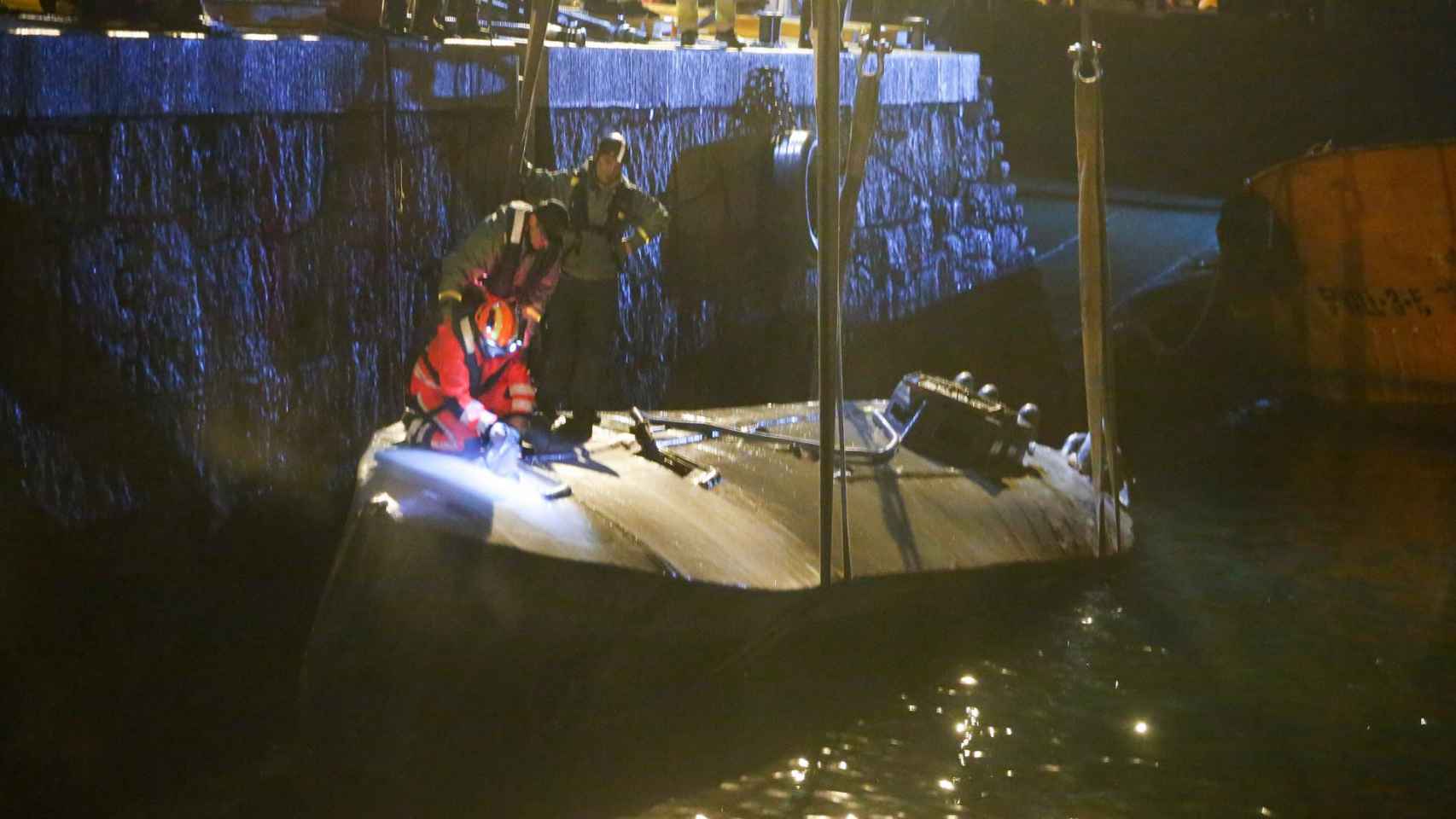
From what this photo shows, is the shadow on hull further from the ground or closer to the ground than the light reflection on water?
further from the ground

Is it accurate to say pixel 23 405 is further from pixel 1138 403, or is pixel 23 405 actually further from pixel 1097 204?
pixel 1138 403

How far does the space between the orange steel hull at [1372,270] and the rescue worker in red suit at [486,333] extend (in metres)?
8.54

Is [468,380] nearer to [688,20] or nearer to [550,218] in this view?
[550,218]

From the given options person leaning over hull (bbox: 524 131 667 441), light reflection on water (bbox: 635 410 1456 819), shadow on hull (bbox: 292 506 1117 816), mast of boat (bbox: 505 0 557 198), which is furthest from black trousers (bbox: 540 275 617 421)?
light reflection on water (bbox: 635 410 1456 819)

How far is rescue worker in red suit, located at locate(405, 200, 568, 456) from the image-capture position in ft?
22.4

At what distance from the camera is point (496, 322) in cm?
691

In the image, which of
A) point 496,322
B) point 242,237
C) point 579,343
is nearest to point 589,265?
point 579,343

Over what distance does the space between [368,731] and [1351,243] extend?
10.1 metres

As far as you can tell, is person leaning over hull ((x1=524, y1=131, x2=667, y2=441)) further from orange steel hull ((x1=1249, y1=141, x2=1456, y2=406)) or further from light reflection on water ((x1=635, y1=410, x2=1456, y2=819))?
orange steel hull ((x1=1249, y1=141, x2=1456, y2=406))

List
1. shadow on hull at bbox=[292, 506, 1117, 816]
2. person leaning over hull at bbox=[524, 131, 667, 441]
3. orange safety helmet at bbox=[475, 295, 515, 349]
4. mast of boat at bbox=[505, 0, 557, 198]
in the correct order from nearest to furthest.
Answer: shadow on hull at bbox=[292, 506, 1117, 816], orange safety helmet at bbox=[475, 295, 515, 349], person leaning over hull at bbox=[524, 131, 667, 441], mast of boat at bbox=[505, 0, 557, 198]

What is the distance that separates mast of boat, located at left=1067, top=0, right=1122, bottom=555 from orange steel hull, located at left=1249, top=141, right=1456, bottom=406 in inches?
239

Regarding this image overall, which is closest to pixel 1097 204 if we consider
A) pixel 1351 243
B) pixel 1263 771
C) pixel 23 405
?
pixel 1263 771

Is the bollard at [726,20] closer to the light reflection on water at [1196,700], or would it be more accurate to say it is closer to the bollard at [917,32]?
the bollard at [917,32]

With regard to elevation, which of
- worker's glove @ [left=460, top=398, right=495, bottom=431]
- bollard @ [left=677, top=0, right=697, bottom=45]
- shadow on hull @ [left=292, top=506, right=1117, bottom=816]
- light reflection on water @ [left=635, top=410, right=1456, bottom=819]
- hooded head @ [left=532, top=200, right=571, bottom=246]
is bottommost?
light reflection on water @ [left=635, top=410, right=1456, bottom=819]
